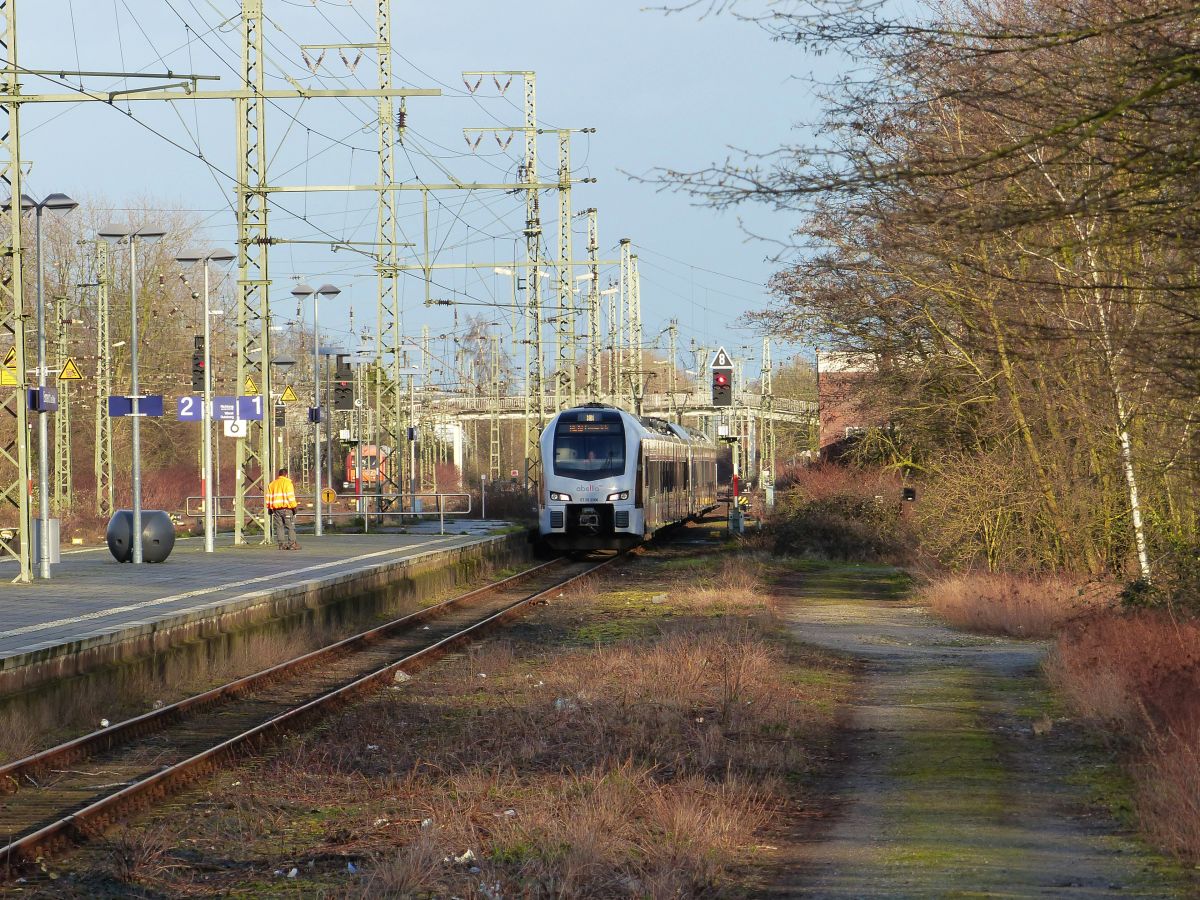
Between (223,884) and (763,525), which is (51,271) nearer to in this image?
(763,525)

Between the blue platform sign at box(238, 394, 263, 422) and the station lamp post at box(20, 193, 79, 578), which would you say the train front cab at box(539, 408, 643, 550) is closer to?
the blue platform sign at box(238, 394, 263, 422)

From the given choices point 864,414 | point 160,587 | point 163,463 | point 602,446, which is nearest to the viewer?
point 160,587

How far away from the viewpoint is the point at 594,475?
35.8 meters

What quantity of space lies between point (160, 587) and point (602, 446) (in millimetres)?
14891

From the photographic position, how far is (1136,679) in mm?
11211

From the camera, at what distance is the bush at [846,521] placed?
33406 mm

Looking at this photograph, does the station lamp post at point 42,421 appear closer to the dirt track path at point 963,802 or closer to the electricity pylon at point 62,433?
the dirt track path at point 963,802

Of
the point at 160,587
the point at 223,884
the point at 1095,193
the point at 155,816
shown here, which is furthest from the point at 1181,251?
the point at 160,587

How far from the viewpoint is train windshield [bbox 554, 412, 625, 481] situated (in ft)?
117

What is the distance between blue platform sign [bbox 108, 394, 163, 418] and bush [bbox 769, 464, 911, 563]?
1387 cm

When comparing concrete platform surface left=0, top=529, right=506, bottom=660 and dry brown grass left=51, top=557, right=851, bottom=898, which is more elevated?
concrete platform surface left=0, top=529, right=506, bottom=660

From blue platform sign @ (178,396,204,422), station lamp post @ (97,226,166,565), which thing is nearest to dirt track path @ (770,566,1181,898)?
station lamp post @ (97,226,166,565)

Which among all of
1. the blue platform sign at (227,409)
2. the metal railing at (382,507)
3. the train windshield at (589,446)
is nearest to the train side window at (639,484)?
the train windshield at (589,446)

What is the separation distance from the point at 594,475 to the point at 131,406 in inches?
452
